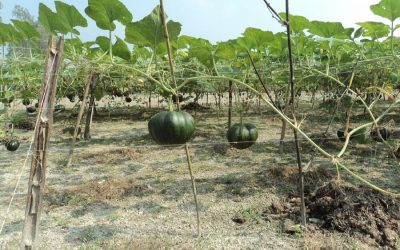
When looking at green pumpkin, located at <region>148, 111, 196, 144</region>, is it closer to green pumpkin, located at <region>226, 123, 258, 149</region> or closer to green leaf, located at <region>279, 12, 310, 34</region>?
green pumpkin, located at <region>226, 123, 258, 149</region>

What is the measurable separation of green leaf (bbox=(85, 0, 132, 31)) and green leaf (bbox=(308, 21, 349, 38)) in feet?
5.19

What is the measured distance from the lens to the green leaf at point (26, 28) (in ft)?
8.55

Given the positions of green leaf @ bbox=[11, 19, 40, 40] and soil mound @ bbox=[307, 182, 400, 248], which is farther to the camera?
soil mound @ bbox=[307, 182, 400, 248]

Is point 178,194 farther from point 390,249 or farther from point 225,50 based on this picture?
point 390,249

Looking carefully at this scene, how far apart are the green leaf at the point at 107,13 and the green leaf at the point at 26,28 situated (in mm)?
571

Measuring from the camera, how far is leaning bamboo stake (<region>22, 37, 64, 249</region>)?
182cm

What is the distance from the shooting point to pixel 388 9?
281 centimetres

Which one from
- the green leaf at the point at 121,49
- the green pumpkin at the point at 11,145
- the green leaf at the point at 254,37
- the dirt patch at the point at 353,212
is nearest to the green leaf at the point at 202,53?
the green leaf at the point at 254,37

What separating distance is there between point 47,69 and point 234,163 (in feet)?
11.6

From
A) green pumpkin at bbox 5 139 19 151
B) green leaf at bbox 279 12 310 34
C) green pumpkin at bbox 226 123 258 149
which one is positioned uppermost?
green leaf at bbox 279 12 310 34

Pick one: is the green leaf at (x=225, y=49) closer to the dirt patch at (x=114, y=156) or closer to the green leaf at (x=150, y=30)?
the green leaf at (x=150, y=30)

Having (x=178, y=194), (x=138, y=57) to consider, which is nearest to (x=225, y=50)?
(x=178, y=194)

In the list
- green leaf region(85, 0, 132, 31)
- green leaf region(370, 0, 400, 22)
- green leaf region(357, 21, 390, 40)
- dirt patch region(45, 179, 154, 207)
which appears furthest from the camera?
dirt patch region(45, 179, 154, 207)

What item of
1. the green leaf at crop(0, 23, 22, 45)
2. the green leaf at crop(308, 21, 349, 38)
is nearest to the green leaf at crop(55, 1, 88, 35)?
the green leaf at crop(0, 23, 22, 45)
